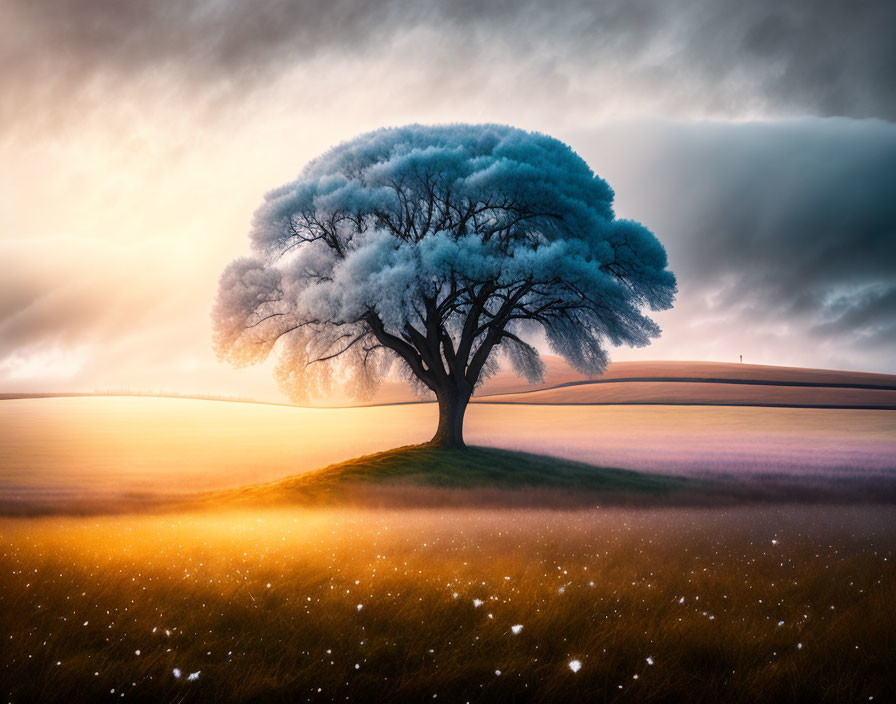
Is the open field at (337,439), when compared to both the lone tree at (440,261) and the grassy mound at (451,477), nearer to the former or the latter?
the grassy mound at (451,477)

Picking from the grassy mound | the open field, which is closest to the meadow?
the grassy mound

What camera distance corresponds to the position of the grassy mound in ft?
62.3

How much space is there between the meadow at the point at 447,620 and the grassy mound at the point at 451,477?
9463 mm

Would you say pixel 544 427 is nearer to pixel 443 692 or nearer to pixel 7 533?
pixel 7 533

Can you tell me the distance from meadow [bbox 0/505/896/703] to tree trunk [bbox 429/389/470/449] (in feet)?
45.5

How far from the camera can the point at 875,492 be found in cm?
1783

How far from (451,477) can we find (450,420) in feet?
12.3

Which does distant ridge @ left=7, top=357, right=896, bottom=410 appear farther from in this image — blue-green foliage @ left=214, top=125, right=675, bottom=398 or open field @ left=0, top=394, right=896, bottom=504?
blue-green foliage @ left=214, top=125, right=675, bottom=398

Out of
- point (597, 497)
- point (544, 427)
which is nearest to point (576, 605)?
point (597, 497)

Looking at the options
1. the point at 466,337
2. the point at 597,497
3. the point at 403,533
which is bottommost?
the point at 597,497

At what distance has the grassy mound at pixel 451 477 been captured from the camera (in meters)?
19.0

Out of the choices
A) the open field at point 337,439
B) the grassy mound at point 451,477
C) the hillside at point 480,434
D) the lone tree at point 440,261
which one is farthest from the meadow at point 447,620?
the open field at point 337,439

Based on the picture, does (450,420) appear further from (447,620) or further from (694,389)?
(694,389)

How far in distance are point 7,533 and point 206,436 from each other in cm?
1916
